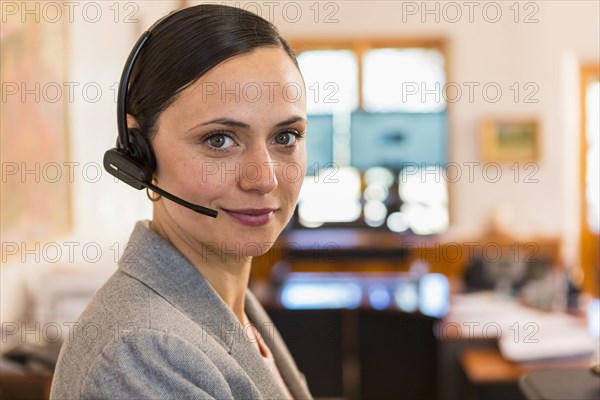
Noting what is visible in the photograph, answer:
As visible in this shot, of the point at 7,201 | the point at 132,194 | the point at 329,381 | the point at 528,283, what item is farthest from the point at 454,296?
the point at 7,201

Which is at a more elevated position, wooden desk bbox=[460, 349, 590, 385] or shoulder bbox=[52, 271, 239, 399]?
shoulder bbox=[52, 271, 239, 399]

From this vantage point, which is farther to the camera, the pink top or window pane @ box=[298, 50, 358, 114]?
window pane @ box=[298, 50, 358, 114]

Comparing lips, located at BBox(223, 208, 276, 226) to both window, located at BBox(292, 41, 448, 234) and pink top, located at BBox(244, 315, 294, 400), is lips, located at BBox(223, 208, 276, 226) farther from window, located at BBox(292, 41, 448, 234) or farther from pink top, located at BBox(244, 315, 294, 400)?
window, located at BBox(292, 41, 448, 234)

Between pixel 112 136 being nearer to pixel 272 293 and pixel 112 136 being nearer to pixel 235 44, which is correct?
pixel 272 293

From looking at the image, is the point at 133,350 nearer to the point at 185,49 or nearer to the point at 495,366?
the point at 185,49

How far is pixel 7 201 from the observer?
2.31 meters

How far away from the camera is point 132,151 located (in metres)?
0.90

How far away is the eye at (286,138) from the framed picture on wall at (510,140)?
5.43 meters

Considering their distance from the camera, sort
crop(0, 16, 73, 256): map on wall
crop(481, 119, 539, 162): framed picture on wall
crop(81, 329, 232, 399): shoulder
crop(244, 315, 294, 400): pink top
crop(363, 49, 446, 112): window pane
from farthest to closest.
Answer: crop(363, 49, 446, 112): window pane → crop(481, 119, 539, 162): framed picture on wall → crop(0, 16, 73, 256): map on wall → crop(244, 315, 294, 400): pink top → crop(81, 329, 232, 399): shoulder

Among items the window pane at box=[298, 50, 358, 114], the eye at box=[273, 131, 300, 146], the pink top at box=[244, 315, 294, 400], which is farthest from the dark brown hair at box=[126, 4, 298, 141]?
the window pane at box=[298, 50, 358, 114]

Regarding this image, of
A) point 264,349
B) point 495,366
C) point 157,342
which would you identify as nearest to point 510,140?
point 495,366

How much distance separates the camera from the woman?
0.77 m

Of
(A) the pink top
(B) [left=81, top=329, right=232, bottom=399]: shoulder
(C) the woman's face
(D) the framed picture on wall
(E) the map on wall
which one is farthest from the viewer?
(D) the framed picture on wall

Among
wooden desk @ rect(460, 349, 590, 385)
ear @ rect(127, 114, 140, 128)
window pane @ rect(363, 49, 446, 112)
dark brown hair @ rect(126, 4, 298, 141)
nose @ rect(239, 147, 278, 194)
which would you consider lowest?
wooden desk @ rect(460, 349, 590, 385)
